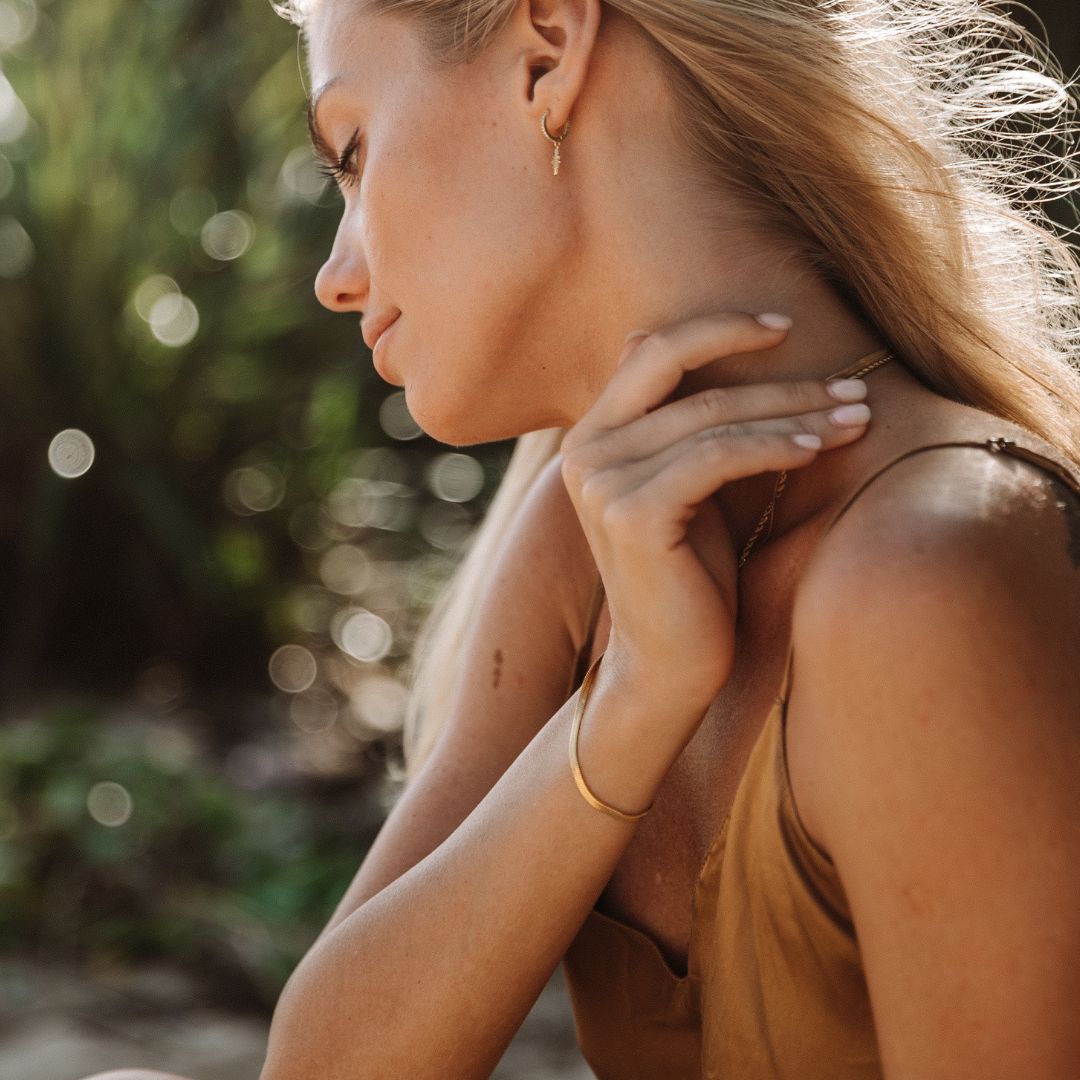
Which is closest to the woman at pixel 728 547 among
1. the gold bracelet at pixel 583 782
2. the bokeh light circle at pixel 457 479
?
the gold bracelet at pixel 583 782

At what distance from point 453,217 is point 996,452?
71 centimetres

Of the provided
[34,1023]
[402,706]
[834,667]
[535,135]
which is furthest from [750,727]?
[402,706]

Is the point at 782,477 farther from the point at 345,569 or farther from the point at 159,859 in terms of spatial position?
the point at 345,569

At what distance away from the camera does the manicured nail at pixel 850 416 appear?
1348mm

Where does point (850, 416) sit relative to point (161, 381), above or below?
above

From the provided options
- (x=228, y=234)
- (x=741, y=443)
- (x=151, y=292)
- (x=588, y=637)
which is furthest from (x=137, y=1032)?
(x=228, y=234)

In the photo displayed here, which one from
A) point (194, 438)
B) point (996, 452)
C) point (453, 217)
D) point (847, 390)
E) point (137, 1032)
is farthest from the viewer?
point (194, 438)

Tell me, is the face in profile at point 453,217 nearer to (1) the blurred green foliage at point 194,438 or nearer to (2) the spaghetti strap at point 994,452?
(2) the spaghetti strap at point 994,452

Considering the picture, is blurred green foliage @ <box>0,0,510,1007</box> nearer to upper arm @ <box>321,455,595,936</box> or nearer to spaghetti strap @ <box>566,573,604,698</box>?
upper arm @ <box>321,455,595,936</box>

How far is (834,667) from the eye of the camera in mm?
1160

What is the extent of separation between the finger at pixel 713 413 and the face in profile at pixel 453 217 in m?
0.32

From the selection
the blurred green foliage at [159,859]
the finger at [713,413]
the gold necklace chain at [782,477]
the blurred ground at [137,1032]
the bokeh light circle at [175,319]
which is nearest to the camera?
the finger at [713,413]

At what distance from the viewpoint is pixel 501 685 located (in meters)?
1.96

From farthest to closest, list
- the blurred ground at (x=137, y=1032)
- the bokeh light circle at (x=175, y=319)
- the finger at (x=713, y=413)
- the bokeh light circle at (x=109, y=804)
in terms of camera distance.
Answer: the bokeh light circle at (x=175, y=319), the bokeh light circle at (x=109, y=804), the blurred ground at (x=137, y=1032), the finger at (x=713, y=413)
